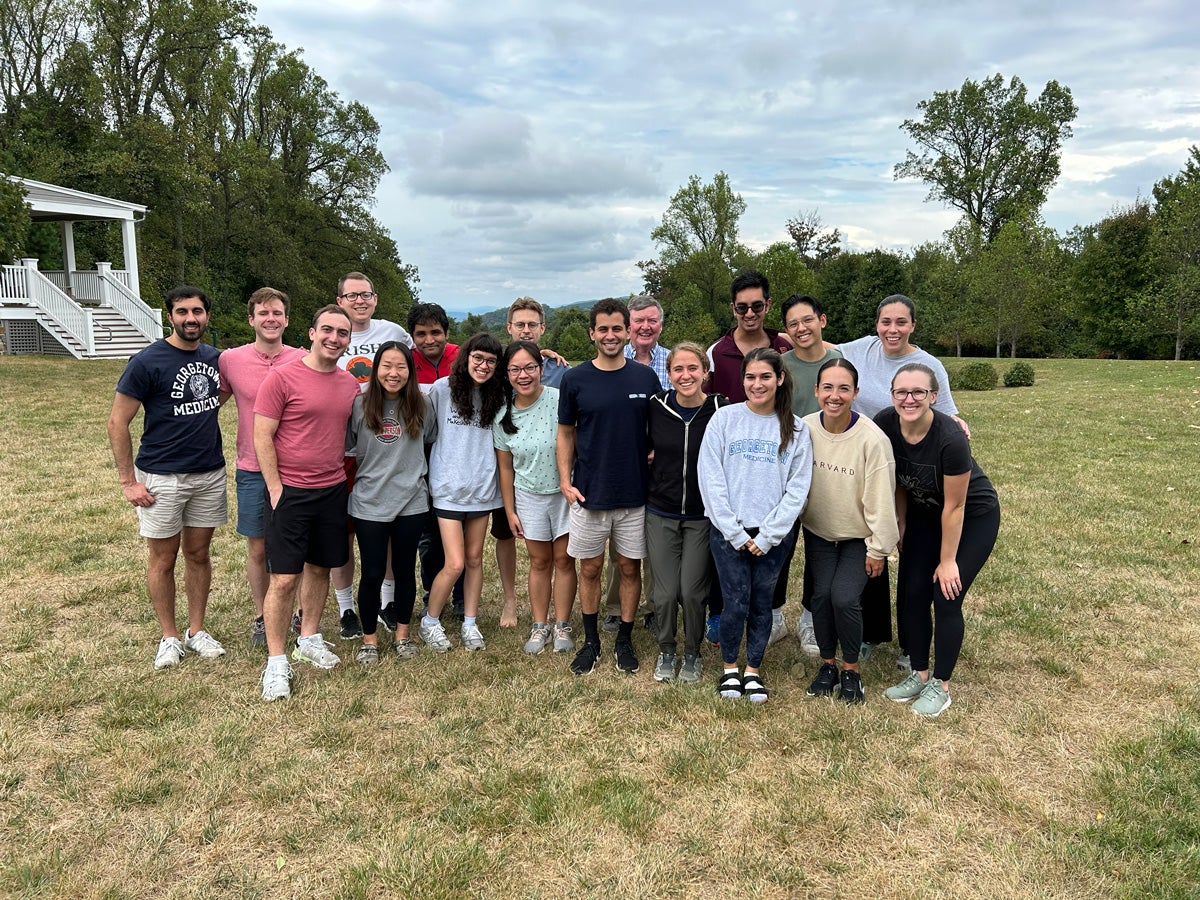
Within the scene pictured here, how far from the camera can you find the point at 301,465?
156 inches

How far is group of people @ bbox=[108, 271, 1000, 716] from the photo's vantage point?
379cm

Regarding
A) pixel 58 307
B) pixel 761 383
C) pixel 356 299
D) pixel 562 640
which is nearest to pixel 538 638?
pixel 562 640

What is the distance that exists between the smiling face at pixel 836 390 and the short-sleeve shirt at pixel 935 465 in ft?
0.94

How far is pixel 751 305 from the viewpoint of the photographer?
4496 mm

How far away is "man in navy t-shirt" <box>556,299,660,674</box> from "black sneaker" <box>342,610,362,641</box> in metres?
1.55

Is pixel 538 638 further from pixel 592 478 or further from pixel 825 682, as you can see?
pixel 825 682

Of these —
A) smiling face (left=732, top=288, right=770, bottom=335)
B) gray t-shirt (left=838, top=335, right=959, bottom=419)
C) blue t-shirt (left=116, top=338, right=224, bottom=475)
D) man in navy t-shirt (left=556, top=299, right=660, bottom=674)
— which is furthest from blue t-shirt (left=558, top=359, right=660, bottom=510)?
blue t-shirt (left=116, top=338, right=224, bottom=475)

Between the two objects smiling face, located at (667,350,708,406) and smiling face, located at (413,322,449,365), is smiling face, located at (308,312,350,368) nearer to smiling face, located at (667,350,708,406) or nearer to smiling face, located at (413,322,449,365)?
smiling face, located at (413,322,449,365)

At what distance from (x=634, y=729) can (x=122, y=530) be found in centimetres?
575

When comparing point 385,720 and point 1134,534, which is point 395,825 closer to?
point 385,720

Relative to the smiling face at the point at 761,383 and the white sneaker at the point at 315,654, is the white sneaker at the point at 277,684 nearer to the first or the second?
the white sneaker at the point at 315,654

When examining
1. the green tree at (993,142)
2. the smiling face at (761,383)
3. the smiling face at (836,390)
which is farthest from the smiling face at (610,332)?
the green tree at (993,142)

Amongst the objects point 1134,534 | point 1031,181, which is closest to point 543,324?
point 1134,534

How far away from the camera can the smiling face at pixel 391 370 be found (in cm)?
414
